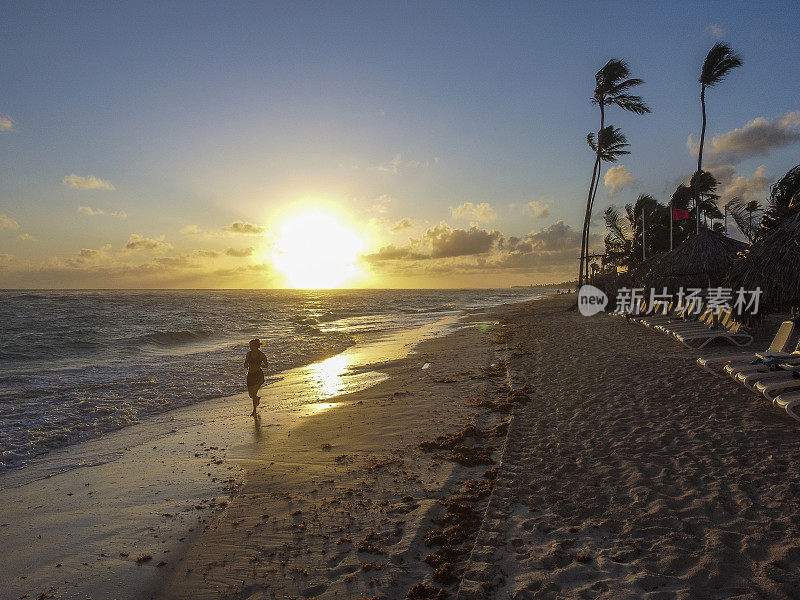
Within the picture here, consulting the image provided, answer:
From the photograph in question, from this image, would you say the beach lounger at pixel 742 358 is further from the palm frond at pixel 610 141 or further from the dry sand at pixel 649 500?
the palm frond at pixel 610 141

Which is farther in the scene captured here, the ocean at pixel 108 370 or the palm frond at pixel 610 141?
the palm frond at pixel 610 141

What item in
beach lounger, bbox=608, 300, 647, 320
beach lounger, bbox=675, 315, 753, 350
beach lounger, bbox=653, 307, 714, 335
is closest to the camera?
beach lounger, bbox=675, 315, 753, 350

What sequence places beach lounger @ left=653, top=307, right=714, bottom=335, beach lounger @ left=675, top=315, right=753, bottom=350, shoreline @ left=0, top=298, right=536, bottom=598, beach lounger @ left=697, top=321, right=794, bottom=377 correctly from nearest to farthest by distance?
shoreline @ left=0, top=298, right=536, bottom=598
beach lounger @ left=697, top=321, right=794, bottom=377
beach lounger @ left=675, top=315, right=753, bottom=350
beach lounger @ left=653, top=307, right=714, bottom=335

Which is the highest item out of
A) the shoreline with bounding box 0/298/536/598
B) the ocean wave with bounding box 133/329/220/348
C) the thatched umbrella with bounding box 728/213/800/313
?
the thatched umbrella with bounding box 728/213/800/313

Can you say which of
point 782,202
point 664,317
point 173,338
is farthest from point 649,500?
point 173,338

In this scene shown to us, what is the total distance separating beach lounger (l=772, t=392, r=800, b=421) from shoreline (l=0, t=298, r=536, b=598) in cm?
732

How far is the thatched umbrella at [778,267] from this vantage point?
24.2ft

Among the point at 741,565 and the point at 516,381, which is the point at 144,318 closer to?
the point at 516,381

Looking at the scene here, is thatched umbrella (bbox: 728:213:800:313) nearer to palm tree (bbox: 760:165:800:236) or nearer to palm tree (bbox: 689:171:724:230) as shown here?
palm tree (bbox: 760:165:800:236)

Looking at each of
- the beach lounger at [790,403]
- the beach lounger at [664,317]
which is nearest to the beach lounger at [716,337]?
the beach lounger at [664,317]

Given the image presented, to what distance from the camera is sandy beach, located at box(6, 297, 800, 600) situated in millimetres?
3354

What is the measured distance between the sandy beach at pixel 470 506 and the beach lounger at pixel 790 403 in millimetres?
177

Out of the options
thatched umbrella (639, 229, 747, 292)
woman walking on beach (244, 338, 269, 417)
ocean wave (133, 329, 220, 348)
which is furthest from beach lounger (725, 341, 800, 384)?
ocean wave (133, 329, 220, 348)

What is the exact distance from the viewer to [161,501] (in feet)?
16.3
